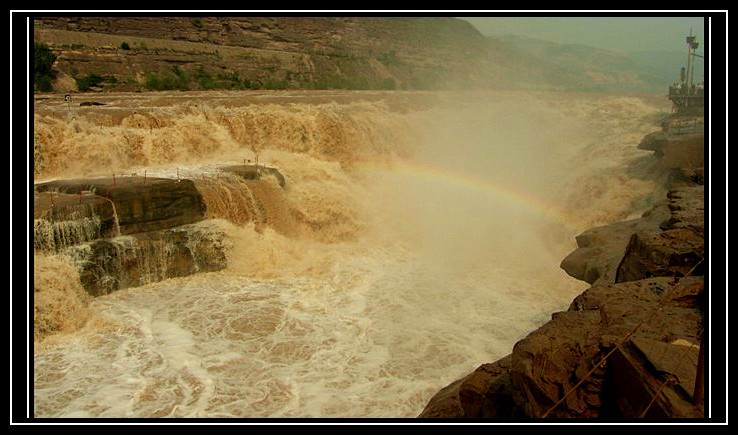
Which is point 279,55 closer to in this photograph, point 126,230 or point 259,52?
point 259,52

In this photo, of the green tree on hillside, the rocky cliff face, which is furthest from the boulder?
the rocky cliff face

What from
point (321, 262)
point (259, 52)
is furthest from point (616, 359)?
point (259, 52)

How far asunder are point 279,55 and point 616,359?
38.7 meters

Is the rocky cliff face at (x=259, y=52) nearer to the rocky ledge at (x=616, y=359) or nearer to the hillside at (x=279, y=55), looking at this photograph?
the hillside at (x=279, y=55)

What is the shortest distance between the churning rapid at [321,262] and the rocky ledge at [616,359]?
76.1 inches

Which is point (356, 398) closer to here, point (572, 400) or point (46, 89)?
point (572, 400)

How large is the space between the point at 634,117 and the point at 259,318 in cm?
2421

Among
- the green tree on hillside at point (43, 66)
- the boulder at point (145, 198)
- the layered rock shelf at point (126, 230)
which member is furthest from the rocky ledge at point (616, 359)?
the green tree on hillside at point (43, 66)

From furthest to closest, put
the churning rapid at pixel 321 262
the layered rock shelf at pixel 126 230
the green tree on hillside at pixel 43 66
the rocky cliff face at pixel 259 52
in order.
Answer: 1. the rocky cliff face at pixel 259 52
2. the green tree on hillside at pixel 43 66
3. the layered rock shelf at pixel 126 230
4. the churning rapid at pixel 321 262

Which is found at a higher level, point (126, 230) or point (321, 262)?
point (126, 230)

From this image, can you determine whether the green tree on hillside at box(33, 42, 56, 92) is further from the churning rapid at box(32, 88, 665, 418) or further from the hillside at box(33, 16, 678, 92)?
the churning rapid at box(32, 88, 665, 418)

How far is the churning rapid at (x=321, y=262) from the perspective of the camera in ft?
25.2

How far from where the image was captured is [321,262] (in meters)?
12.8

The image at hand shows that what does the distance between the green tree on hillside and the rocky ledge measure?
2378cm
